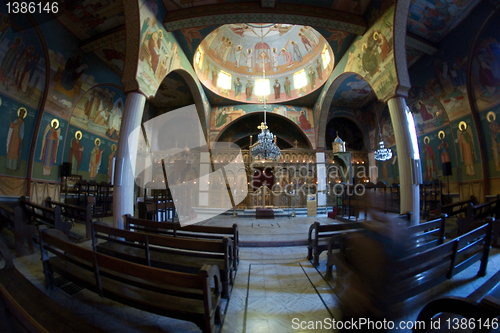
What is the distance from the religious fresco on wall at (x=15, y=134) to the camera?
6445mm

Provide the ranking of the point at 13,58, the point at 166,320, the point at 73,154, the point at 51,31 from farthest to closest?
the point at 73,154 < the point at 51,31 < the point at 13,58 < the point at 166,320

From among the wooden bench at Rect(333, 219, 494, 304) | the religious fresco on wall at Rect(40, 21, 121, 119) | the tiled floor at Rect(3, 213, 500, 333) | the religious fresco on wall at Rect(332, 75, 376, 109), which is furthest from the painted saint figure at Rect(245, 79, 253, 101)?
the wooden bench at Rect(333, 219, 494, 304)

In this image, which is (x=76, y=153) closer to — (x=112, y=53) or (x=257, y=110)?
(x=112, y=53)

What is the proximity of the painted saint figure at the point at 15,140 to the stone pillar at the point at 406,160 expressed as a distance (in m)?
12.6

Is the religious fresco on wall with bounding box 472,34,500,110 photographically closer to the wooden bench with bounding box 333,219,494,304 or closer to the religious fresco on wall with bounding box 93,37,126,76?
the wooden bench with bounding box 333,219,494,304

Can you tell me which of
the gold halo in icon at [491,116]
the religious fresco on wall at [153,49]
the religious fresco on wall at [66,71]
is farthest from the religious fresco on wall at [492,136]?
the religious fresco on wall at [66,71]

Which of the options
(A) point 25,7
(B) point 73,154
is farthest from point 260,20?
(B) point 73,154

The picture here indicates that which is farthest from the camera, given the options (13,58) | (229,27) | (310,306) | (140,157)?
(140,157)

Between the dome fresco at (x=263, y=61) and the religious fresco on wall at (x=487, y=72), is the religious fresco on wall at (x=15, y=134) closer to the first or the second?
the dome fresco at (x=263, y=61)

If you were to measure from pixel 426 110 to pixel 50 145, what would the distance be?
16.8 m

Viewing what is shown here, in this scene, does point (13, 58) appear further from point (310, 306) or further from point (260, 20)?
point (310, 306)

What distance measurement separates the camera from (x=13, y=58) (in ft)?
20.9

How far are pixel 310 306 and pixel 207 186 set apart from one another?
11712 mm

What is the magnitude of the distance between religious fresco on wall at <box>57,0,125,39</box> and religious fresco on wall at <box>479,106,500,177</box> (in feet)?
43.2
